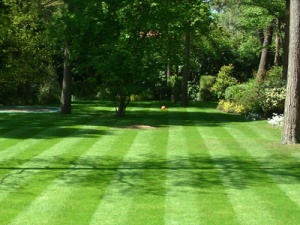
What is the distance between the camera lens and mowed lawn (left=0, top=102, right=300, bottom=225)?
8023mm

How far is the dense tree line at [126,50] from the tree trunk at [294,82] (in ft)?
0.43

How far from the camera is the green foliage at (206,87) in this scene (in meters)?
40.6

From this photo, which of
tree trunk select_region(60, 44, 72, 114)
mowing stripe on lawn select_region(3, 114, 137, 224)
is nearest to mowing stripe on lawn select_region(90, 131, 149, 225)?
mowing stripe on lawn select_region(3, 114, 137, 224)

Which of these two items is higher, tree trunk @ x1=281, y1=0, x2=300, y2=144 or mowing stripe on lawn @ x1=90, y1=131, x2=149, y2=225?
tree trunk @ x1=281, y1=0, x2=300, y2=144

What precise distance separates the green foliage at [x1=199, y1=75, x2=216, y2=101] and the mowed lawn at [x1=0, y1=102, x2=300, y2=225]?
21.2 metres

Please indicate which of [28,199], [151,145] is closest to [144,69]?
[151,145]

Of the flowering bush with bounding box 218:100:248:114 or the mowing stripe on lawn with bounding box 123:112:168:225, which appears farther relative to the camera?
the flowering bush with bounding box 218:100:248:114

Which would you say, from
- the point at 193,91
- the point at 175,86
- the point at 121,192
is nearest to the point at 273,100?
the point at 175,86

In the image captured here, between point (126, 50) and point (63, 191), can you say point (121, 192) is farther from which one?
point (126, 50)

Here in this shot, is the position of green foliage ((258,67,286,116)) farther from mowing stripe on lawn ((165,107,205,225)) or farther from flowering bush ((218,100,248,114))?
mowing stripe on lawn ((165,107,205,225))

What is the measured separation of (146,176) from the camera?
427 inches

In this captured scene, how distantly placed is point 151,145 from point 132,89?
731 cm

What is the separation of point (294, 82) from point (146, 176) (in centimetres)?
686

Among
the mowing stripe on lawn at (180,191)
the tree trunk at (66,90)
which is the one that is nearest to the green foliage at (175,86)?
the tree trunk at (66,90)
